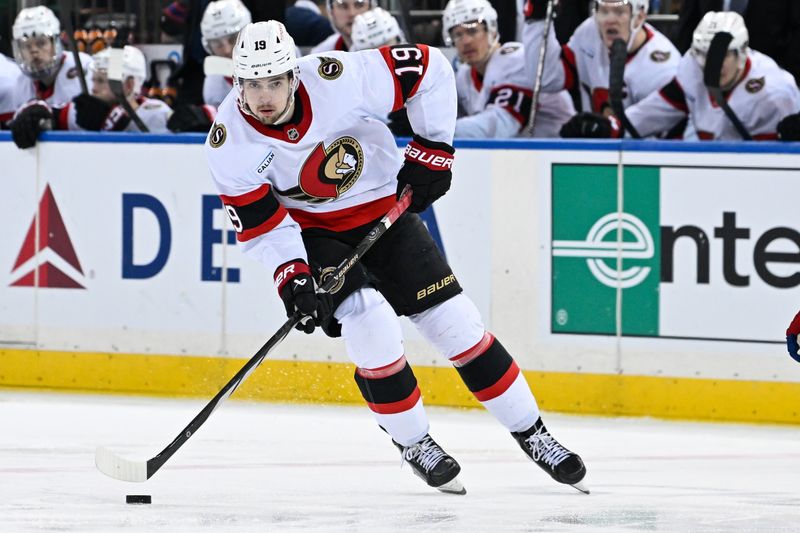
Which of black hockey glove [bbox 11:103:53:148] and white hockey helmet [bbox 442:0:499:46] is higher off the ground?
white hockey helmet [bbox 442:0:499:46]

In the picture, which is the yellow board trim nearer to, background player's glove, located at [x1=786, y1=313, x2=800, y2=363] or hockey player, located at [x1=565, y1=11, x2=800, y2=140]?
hockey player, located at [x1=565, y1=11, x2=800, y2=140]

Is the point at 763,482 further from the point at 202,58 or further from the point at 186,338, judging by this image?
the point at 202,58

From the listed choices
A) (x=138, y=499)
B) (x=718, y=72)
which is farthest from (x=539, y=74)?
(x=138, y=499)

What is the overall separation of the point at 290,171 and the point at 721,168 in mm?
1994

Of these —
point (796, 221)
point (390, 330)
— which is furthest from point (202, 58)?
point (390, 330)

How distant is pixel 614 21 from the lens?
249 inches

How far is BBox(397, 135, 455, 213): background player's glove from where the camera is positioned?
432cm

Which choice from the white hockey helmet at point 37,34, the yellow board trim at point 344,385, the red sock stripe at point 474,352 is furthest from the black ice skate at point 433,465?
the white hockey helmet at point 37,34

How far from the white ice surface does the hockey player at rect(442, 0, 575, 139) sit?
118 centimetres

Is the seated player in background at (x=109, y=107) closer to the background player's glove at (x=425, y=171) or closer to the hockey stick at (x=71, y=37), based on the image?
the hockey stick at (x=71, y=37)

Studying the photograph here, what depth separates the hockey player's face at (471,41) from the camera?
21.2 feet

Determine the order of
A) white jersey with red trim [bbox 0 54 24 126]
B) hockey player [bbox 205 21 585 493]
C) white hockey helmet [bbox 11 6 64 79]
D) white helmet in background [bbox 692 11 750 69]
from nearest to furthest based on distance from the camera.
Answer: hockey player [bbox 205 21 585 493] → white helmet in background [bbox 692 11 750 69] → white hockey helmet [bbox 11 6 64 79] → white jersey with red trim [bbox 0 54 24 126]

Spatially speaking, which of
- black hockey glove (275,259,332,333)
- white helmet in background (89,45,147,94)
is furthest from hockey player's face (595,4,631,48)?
black hockey glove (275,259,332,333)

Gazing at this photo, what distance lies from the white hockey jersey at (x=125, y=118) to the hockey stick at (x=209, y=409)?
2528mm
